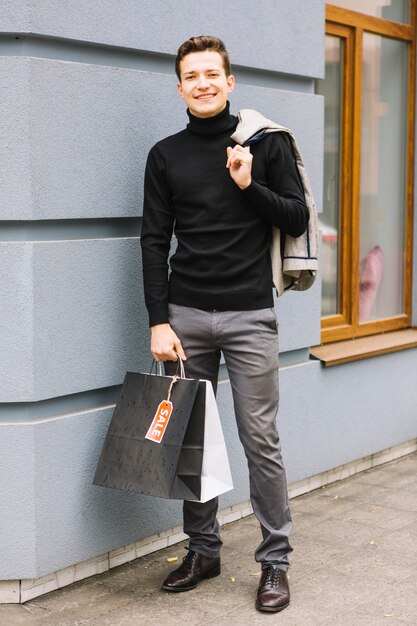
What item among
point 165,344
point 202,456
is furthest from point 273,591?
point 165,344

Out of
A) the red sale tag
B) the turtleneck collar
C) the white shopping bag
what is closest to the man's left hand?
the turtleneck collar

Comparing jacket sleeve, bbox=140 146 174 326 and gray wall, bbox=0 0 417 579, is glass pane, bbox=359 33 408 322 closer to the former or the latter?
gray wall, bbox=0 0 417 579

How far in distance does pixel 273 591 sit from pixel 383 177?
3533mm

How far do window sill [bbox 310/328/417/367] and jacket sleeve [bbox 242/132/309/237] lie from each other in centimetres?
182

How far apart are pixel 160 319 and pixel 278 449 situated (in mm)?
708

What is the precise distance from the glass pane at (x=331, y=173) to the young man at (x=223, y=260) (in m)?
2.21

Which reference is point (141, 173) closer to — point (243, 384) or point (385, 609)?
point (243, 384)

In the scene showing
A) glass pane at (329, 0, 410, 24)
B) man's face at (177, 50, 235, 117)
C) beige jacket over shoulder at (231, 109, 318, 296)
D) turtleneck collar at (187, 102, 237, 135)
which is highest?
glass pane at (329, 0, 410, 24)

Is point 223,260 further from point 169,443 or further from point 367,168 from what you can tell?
point 367,168

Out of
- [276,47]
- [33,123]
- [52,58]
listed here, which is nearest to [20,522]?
[33,123]

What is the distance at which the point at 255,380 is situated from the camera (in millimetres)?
4215

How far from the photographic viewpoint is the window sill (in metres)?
5.95

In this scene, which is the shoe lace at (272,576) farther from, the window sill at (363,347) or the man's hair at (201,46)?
the man's hair at (201,46)

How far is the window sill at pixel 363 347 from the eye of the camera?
19.5 feet
